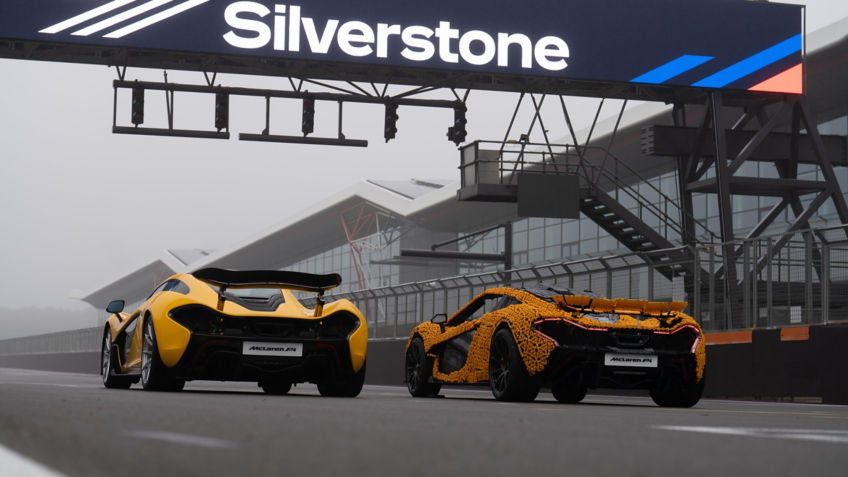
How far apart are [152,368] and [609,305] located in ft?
13.5

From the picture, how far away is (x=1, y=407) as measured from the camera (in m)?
7.82

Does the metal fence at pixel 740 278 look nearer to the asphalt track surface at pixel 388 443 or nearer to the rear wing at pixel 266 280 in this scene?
the rear wing at pixel 266 280

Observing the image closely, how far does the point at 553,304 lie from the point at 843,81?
22135 millimetres

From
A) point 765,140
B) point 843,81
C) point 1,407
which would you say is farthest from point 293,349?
point 843,81

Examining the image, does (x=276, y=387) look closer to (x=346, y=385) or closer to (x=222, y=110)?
(x=346, y=385)

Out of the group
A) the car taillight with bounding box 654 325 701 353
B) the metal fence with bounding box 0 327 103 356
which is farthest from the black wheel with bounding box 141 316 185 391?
the metal fence with bounding box 0 327 103 356

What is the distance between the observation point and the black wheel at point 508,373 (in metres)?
11.2

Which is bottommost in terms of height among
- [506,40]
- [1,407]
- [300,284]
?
[1,407]

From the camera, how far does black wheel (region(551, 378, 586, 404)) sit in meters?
11.5

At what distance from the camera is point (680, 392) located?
11.7 m

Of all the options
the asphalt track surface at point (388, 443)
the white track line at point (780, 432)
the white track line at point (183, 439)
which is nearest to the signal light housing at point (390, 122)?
the asphalt track surface at point (388, 443)

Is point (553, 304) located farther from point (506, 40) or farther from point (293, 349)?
point (506, 40)

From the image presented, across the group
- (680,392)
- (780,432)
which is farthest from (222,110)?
(780,432)

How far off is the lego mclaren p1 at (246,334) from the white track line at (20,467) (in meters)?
6.56
